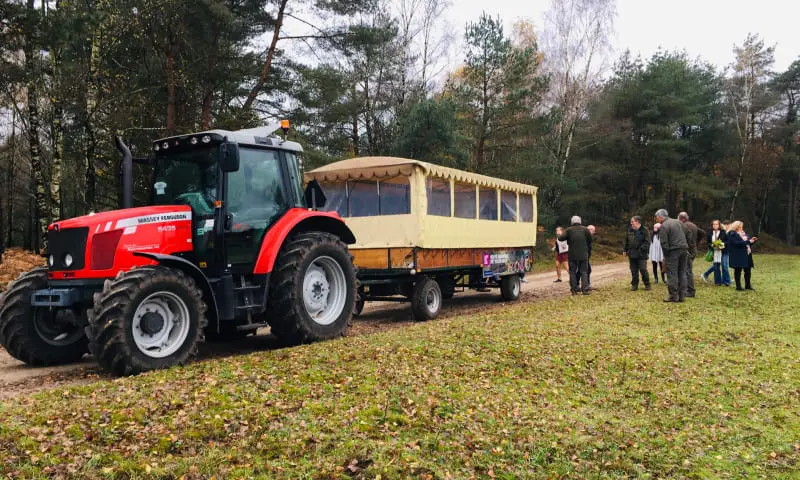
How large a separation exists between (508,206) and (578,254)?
2215 mm

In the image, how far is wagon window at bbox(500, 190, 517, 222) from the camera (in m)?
14.0

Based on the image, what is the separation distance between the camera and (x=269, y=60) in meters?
17.4

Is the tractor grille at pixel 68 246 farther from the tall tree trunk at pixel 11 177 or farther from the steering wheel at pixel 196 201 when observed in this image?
the tall tree trunk at pixel 11 177

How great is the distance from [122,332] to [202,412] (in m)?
1.75

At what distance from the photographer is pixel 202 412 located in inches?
181

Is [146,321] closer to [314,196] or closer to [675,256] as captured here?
[314,196]

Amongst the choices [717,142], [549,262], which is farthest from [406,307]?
[717,142]

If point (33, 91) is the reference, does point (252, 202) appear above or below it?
below

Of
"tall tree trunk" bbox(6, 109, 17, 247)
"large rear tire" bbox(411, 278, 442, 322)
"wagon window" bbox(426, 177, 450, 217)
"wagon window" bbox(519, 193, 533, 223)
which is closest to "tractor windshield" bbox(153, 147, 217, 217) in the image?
"wagon window" bbox(426, 177, 450, 217)

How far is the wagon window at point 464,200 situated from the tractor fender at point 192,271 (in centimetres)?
628

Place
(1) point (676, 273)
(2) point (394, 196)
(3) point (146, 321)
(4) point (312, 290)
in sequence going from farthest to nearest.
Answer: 1. (1) point (676, 273)
2. (2) point (394, 196)
3. (4) point (312, 290)
4. (3) point (146, 321)

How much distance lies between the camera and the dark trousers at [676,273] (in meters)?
12.7

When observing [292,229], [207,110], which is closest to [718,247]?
[292,229]

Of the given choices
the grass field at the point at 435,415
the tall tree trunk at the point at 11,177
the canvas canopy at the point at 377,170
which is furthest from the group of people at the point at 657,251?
the tall tree trunk at the point at 11,177
